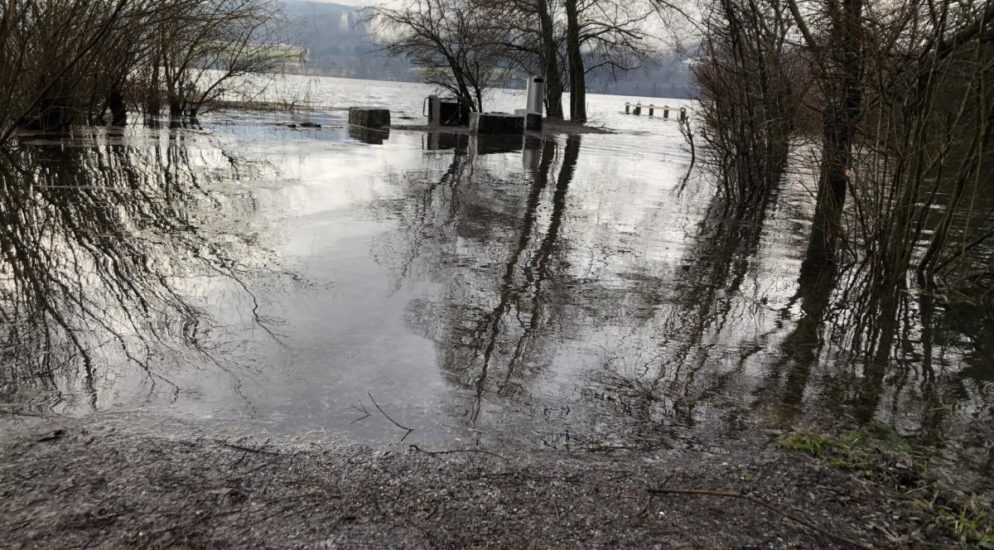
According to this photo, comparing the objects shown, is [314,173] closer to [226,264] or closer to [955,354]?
[226,264]

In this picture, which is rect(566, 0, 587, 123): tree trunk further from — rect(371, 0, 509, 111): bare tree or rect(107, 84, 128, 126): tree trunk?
rect(107, 84, 128, 126): tree trunk

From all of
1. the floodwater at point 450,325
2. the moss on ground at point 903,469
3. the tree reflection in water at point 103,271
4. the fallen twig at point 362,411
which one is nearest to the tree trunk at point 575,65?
the floodwater at point 450,325

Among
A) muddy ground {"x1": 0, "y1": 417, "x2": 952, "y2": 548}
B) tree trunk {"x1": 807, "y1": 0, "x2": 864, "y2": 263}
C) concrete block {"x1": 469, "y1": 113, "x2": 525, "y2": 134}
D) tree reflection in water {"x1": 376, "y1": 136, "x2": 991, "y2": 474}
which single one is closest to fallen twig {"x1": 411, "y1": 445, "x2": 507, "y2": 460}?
muddy ground {"x1": 0, "y1": 417, "x2": 952, "y2": 548}

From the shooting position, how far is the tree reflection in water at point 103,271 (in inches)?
142

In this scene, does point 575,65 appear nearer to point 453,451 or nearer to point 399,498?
point 453,451

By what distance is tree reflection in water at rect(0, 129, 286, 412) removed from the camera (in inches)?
142

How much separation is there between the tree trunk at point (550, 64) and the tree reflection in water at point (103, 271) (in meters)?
19.7

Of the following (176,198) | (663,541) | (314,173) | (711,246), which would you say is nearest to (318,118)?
(314,173)

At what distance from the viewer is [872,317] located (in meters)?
5.62

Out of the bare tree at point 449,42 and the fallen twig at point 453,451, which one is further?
the bare tree at point 449,42

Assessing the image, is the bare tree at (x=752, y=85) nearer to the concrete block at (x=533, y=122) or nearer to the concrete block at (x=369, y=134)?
the concrete block at (x=369, y=134)

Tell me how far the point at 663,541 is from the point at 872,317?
3973 mm

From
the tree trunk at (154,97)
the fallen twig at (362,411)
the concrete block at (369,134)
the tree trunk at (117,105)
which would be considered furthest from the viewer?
the tree trunk at (154,97)

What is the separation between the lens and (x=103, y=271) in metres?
5.27
